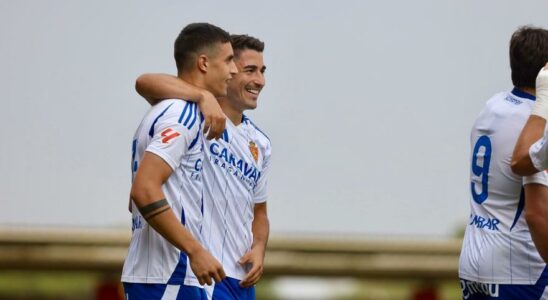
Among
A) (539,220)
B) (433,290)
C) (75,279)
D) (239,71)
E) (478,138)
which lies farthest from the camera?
(433,290)

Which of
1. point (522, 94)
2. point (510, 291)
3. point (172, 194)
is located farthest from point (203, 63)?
point (510, 291)

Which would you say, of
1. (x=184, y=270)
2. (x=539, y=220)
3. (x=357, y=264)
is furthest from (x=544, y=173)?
(x=357, y=264)

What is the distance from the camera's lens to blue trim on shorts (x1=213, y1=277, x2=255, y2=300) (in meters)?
5.23

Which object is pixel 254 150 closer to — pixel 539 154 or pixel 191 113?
pixel 191 113

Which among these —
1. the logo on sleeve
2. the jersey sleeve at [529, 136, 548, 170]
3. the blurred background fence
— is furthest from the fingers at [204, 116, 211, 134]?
the blurred background fence

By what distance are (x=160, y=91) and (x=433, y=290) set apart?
4.33 m

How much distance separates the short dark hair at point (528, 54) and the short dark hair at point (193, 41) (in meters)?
1.14

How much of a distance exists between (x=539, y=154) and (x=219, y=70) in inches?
51.6

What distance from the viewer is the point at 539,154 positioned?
4590mm

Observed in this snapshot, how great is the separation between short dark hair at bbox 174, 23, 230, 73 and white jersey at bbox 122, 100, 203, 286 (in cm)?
25

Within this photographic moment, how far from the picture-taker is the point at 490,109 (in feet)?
16.8

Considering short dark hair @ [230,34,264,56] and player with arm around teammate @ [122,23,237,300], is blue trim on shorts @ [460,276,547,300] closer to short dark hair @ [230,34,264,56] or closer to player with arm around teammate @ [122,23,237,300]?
player with arm around teammate @ [122,23,237,300]

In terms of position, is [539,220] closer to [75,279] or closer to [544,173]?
[544,173]

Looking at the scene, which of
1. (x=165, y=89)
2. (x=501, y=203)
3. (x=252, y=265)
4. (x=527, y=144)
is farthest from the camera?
(x=252, y=265)
